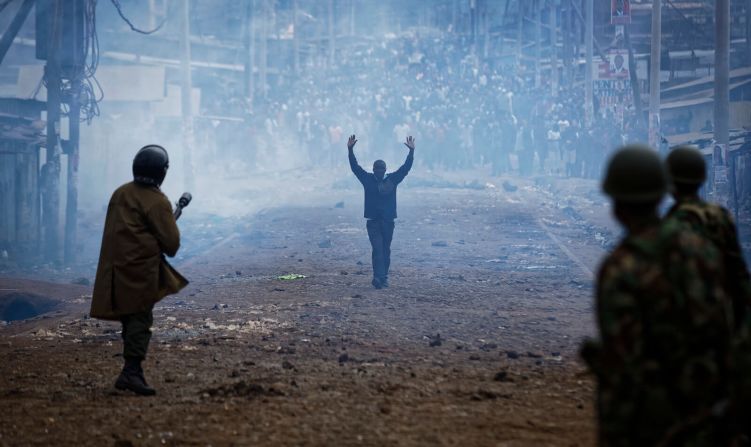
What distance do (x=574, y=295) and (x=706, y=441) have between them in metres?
9.49

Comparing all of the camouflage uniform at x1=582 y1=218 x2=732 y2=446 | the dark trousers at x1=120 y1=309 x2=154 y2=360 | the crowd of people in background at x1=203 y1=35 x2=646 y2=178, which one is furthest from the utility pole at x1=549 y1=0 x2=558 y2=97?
the camouflage uniform at x1=582 y1=218 x2=732 y2=446

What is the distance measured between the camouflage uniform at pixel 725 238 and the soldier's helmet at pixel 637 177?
939mm

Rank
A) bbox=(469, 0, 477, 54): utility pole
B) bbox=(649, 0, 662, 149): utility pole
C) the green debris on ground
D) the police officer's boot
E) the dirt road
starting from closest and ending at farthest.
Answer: the dirt road
the police officer's boot
the green debris on ground
bbox=(649, 0, 662, 149): utility pole
bbox=(469, 0, 477, 54): utility pole

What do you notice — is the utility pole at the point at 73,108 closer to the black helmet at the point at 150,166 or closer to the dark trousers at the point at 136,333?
the black helmet at the point at 150,166

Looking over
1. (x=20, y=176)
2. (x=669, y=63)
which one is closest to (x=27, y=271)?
(x=20, y=176)

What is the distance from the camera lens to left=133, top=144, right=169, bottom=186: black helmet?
656cm

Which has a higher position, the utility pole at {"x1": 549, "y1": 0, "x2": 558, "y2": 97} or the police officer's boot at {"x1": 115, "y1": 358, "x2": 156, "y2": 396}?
the utility pole at {"x1": 549, "y1": 0, "x2": 558, "y2": 97}

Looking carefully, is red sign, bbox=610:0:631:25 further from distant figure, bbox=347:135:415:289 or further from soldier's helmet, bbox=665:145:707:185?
soldier's helmet, bbox=665:145:707:185

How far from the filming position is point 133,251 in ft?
21.4

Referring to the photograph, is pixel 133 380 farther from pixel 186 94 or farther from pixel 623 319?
pixel 186 94

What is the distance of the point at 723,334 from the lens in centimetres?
316

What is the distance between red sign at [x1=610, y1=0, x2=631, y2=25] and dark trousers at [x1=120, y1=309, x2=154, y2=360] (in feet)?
71.8

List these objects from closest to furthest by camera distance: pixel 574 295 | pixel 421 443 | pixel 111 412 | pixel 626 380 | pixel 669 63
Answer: pixel 626 380, pixel 421 443, pixel 111 412, pixel 574 295, pixel 669 63

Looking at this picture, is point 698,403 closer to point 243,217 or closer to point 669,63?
point 243,217
